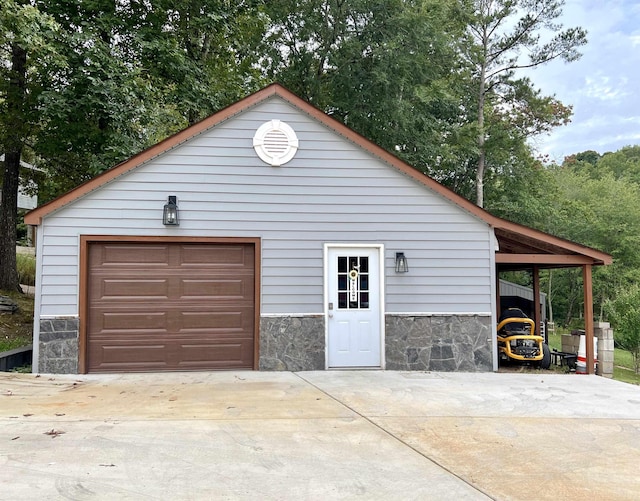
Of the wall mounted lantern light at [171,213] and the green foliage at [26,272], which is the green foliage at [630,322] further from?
the green foliage at [26,272]

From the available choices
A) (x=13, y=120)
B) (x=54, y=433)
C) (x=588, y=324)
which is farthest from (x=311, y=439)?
(x=13, y=120)

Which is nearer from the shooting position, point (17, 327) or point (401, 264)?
point (401, 264)

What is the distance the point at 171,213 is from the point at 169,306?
147 centimetres

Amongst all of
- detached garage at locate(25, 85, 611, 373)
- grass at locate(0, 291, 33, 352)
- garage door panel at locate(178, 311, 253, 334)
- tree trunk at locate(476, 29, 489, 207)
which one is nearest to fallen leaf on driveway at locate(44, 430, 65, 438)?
detached garage at locate(25, 85, 611, 373)

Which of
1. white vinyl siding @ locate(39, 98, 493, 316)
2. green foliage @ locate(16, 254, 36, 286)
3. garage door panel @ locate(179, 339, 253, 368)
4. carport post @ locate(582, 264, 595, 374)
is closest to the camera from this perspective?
white vinyl siding @ locate(39, 98, 493, 316)

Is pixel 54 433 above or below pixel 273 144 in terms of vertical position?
below

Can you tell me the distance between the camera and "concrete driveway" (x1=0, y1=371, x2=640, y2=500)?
3500 mm

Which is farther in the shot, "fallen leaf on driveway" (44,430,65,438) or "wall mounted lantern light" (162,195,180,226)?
"wall mounted lantern light" (162,195,180,226)

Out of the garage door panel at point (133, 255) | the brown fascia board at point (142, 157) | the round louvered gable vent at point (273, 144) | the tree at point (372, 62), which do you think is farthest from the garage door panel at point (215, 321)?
the tree at point (372, 62)

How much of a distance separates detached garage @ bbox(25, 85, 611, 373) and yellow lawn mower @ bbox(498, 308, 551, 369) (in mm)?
924

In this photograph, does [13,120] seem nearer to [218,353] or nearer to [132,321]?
[132,321]

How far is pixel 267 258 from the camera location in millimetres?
8016

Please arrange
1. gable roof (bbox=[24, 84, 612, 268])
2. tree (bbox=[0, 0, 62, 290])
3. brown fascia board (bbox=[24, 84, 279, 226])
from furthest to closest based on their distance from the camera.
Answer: tree (bbox=[0, 0, 62, 290]) < gable roof (bbox=[24, 84, 612, 268]) < brown fascia board (bbox=[24, 84, 279, 226])

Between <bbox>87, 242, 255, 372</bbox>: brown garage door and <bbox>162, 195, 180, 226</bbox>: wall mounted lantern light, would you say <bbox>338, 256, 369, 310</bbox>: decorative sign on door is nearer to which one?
<bbox>87, 242, 255, 372</bbox>: brown garage door
